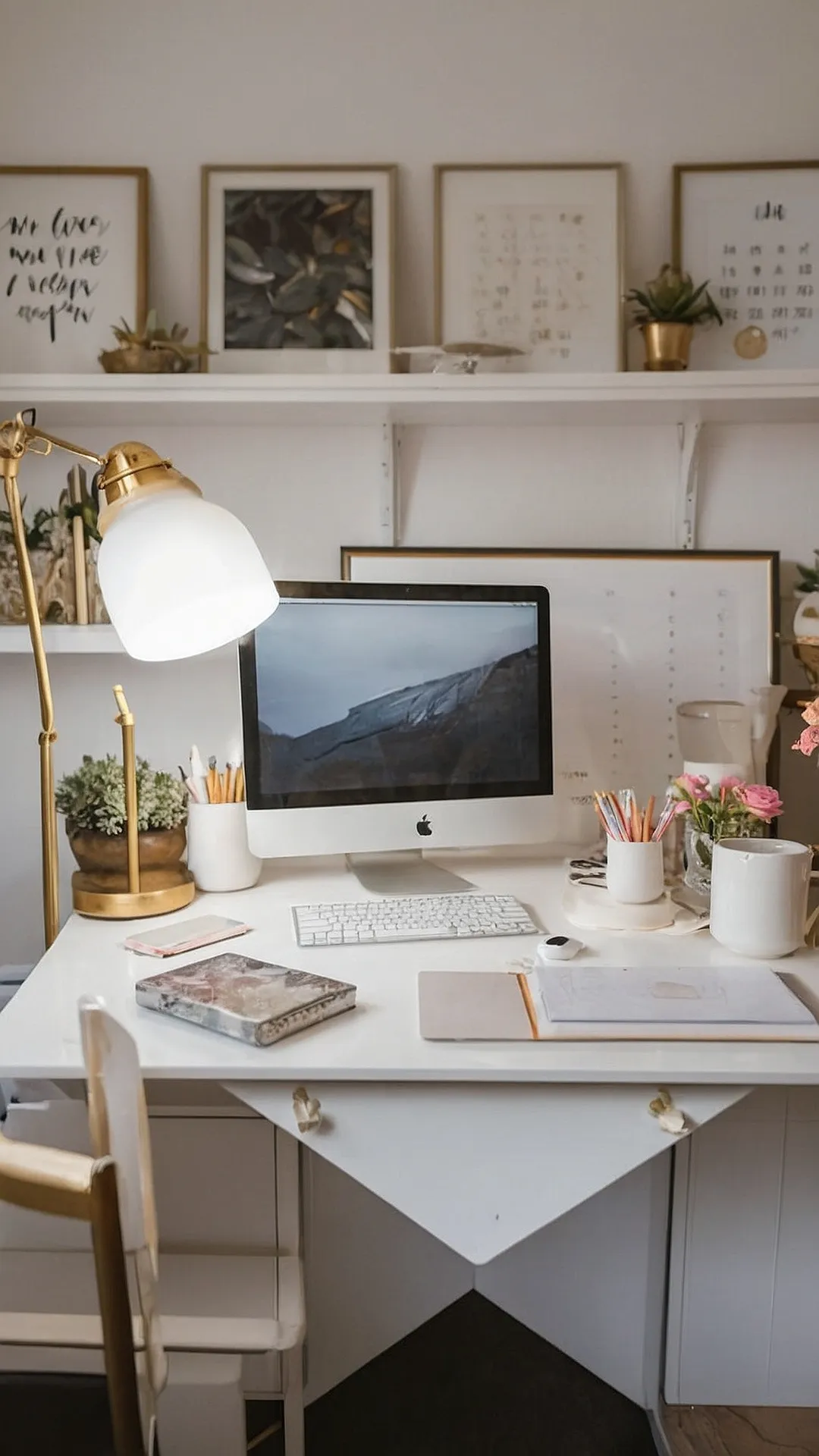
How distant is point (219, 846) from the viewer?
5.32 ft

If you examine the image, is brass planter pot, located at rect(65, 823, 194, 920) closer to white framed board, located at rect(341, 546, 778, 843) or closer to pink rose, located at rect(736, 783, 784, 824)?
white framed board, located at rect(341, 546, 778, 843)

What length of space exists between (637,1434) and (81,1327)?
876 millimetres

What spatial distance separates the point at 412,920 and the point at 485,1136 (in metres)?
0.42

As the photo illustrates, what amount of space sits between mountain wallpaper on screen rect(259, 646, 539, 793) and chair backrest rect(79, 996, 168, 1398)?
691 millimetres

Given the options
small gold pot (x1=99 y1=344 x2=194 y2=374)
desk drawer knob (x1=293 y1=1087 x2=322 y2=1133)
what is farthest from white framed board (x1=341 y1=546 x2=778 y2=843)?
desk drawer knob (x1=293 y1=1087 x2=322 y2=1133)

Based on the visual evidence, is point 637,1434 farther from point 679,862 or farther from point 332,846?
point 332,846

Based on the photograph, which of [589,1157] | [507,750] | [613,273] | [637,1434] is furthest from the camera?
[613,273]

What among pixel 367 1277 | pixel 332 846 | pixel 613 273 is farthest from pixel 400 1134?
pixel 613 273

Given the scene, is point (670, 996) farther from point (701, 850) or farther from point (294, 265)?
point (294, 265)

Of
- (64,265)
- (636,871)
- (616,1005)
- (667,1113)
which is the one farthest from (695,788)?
(64,265)

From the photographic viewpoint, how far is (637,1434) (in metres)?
1.53

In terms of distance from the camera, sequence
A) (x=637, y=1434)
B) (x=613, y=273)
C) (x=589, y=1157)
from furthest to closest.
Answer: (x=613, y=273)
(x=637, y=1434)
(x=589, y=1157)

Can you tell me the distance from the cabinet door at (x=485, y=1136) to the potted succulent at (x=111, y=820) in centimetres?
55

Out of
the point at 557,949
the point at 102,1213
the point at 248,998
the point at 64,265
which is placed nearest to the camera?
the point at 102,1213
